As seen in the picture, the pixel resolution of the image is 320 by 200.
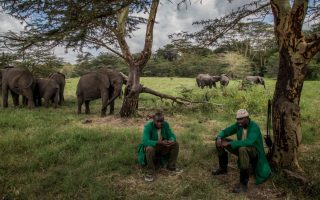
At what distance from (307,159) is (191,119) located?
5087 millimetres

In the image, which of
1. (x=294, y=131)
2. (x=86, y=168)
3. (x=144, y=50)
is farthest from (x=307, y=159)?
(x=144, y=50)

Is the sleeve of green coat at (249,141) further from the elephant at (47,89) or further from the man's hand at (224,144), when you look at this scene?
the elephant at (47,89)

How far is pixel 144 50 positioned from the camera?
12.4 m

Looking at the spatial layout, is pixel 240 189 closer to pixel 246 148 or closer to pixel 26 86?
pixel 246 148

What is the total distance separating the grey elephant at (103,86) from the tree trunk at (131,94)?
871 millimetres

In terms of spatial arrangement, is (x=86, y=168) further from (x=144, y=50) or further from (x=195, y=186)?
(x=144, y=50)

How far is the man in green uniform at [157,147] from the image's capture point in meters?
6.79

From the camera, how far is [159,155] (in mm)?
7184

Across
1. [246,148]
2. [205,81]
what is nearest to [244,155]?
[246,148]

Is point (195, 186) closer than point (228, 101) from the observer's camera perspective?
Yes

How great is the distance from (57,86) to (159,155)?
31.5 feet

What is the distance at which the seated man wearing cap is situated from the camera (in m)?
6.31

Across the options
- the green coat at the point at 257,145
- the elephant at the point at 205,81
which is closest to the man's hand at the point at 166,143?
the green coat at the point at 257,145

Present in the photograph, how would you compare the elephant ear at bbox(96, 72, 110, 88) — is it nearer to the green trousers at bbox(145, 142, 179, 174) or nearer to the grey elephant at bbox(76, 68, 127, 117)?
the grey elephant at bbox(76, 68, 127, 117)
